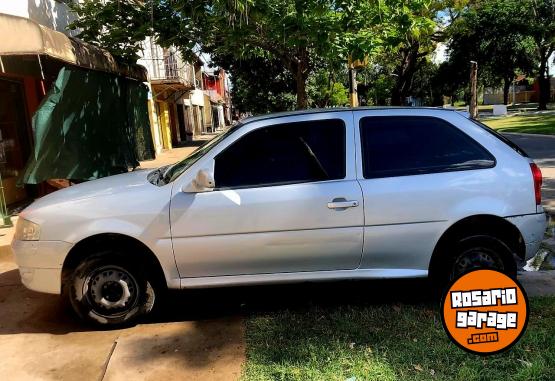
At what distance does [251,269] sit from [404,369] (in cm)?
142

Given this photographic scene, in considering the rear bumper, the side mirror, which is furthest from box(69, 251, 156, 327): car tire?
the rear bumper

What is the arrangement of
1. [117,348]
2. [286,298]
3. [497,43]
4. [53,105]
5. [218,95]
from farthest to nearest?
[218,95]
[497,43]
[53,105]
[286,298]
[117,348]

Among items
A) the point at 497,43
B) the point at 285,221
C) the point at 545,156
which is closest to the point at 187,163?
the point at 285,221

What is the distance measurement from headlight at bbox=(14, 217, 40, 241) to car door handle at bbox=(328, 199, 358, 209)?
7.74 feet

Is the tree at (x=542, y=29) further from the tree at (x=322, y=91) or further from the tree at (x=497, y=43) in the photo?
the tree at (x=322, y=91)

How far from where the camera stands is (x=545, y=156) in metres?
13.7

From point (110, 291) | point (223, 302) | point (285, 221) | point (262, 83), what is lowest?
point (223, 302)

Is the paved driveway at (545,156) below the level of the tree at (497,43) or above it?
below

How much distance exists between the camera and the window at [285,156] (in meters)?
4.09

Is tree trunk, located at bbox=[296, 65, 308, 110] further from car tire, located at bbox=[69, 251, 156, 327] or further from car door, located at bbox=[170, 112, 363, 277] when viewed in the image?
car tire, located at bbox=[69, 251, 156, 327]

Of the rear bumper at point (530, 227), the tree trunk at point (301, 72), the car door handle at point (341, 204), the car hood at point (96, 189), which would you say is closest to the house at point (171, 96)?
the tree trunk at point (301, 72)

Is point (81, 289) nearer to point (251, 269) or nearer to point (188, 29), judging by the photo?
point (251, 269)

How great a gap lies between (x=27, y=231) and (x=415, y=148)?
10.7ft

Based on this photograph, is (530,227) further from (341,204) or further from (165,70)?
(165,70)
